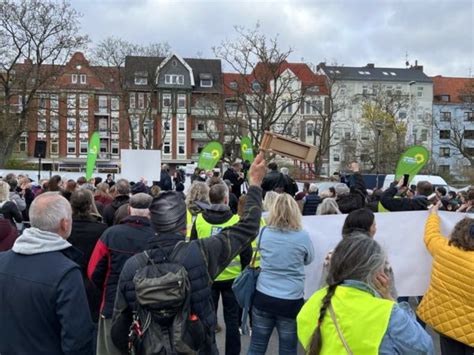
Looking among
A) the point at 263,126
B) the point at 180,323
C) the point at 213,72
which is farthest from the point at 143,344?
the point at 213,72

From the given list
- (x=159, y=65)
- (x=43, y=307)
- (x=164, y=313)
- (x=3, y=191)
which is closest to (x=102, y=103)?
(x=159, y=65)

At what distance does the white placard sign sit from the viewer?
619 inches

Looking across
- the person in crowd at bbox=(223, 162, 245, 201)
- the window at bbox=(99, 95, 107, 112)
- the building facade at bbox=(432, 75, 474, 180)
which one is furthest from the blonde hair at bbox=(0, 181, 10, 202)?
the window at bbox=(99, 95, 107, 112)

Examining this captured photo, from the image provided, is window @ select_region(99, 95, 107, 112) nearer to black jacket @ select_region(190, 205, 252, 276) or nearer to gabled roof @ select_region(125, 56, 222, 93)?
gabled roof @ select_region(125, 56, 222, 93)

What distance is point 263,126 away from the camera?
34.3 m

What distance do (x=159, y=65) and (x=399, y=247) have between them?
48.8 m

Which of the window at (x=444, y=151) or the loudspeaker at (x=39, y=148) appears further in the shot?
the window at (x=444, y=151)

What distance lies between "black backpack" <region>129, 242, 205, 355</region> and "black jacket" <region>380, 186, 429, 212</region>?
4.93 meters

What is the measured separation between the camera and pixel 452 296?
4.15 metres

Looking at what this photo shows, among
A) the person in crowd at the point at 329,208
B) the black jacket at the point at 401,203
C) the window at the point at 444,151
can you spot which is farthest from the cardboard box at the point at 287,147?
the window at the point at 444,151

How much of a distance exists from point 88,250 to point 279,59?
30806mm

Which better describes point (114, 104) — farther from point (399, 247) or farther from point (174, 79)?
point (399, 247)

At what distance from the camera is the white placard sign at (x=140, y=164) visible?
51.5 feet

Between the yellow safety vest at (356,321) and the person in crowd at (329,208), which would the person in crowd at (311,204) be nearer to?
the person in crowd at (329,208)
